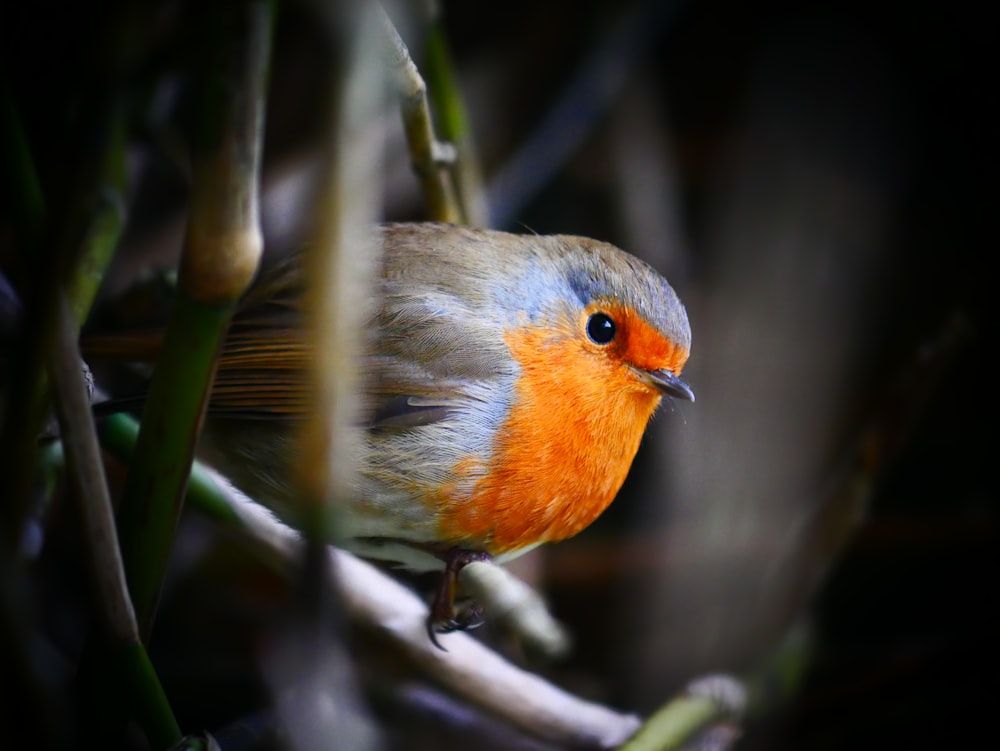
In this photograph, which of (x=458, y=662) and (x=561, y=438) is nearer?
(x=561, y=438)

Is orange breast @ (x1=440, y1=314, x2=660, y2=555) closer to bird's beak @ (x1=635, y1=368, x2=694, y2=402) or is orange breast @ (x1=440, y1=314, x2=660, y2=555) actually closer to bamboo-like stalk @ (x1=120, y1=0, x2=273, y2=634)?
bird's beak @ (x1=635, y1=368, x2=694, y2=402)

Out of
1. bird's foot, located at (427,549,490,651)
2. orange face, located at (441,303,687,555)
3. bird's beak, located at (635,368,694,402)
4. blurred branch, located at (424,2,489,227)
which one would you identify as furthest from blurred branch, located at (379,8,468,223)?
bird's foot, located at (427,549,490,651)

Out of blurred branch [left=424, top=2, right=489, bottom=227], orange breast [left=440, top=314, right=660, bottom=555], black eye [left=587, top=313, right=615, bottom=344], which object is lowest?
orange breast [left=440, top=314, right=660, bottom=555]

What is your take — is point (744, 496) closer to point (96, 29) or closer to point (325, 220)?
point (325, 220)

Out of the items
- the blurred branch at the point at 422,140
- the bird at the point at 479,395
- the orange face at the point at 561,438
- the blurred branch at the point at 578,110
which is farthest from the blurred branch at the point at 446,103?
the blurred branch at the point at 578,110

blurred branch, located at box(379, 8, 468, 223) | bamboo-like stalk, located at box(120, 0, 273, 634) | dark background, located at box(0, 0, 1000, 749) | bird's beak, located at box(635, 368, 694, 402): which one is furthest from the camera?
dark background, located at box(0, 0, 1000, 749)

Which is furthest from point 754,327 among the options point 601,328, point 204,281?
point 204,281

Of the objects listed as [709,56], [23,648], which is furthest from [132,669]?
[709,56]

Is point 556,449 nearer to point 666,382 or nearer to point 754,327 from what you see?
point 666,382
